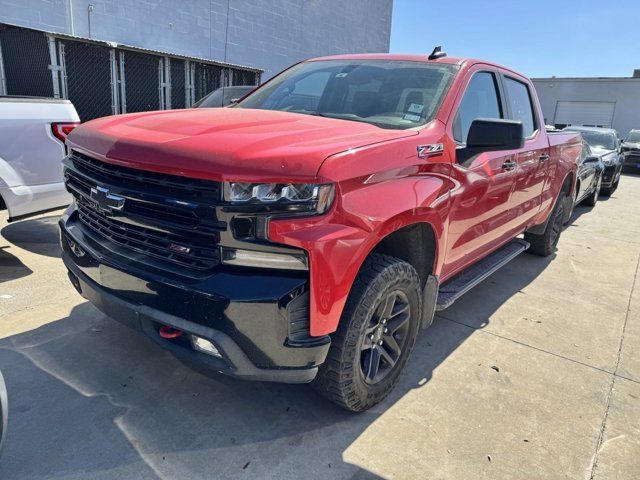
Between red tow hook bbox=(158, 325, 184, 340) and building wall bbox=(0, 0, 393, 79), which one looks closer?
red tow hook bbox=(158, 325, 184, 340)

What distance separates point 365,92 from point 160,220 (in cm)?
176

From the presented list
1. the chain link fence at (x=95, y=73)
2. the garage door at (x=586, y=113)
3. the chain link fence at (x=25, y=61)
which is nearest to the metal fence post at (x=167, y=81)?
the chain link fence at (x=95, y=73)

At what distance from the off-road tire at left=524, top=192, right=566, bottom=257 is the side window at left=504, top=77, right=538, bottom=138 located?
1356 millimetres

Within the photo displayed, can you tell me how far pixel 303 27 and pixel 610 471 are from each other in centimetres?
1478

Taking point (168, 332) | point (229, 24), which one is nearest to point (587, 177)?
point (168, 332)

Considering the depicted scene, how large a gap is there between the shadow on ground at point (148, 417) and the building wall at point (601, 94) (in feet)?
101

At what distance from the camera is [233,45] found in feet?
42.7

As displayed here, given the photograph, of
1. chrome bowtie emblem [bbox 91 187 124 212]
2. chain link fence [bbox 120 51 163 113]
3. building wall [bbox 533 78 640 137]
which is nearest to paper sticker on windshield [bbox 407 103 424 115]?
chrome bowtie emblem [bbox 91 187 124 212]

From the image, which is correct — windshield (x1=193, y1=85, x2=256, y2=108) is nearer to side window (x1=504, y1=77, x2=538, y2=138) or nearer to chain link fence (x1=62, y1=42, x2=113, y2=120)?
chain link fence (x1=62, y1=42, x2=113, y2=120)

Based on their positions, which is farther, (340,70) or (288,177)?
(340,70)

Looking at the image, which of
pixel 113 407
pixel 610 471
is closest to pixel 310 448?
pixel 113 407

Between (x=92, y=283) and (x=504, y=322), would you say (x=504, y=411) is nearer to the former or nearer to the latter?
(x=504, y=322)

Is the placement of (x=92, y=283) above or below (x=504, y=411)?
above

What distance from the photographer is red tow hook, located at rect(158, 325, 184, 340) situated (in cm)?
222
